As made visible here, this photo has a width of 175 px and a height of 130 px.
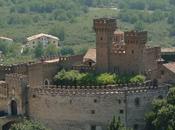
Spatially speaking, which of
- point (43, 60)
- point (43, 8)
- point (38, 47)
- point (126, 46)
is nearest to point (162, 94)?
point (126, 46)

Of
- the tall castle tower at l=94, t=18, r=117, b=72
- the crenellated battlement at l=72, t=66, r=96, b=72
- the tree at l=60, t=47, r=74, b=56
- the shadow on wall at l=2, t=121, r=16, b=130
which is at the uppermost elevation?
the tall castle tower at l=94, t=18, r=117, b=72

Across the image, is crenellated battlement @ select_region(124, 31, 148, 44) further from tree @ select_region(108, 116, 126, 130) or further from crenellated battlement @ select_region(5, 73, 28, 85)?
tree @ select_region(108, 116, 126, 130)

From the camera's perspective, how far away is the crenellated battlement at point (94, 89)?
67519 mm

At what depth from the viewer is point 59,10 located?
18938cm

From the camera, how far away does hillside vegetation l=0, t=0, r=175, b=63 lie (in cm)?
15741

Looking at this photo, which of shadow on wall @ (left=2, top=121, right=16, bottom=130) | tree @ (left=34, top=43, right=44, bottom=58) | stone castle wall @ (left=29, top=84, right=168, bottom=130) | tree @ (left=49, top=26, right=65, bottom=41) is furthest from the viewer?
tree @ (left=49, top=26, right=65, bottom=41)

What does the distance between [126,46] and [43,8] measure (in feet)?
407

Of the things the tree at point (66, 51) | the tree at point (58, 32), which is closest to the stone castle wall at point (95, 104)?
the tree at point (66, 51)

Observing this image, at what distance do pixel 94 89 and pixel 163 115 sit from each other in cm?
635

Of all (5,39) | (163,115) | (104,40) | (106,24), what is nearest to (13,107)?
(104,40)

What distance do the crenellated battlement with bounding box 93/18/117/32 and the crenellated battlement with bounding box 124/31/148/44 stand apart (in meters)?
1.69

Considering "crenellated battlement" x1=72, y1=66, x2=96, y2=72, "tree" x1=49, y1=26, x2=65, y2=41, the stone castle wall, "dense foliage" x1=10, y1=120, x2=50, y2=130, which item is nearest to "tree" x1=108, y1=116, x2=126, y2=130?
the stone castle wall

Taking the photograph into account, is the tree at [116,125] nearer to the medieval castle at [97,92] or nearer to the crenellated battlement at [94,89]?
the medieval castle at [97,92]

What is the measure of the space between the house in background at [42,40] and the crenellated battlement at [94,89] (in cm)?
7158
